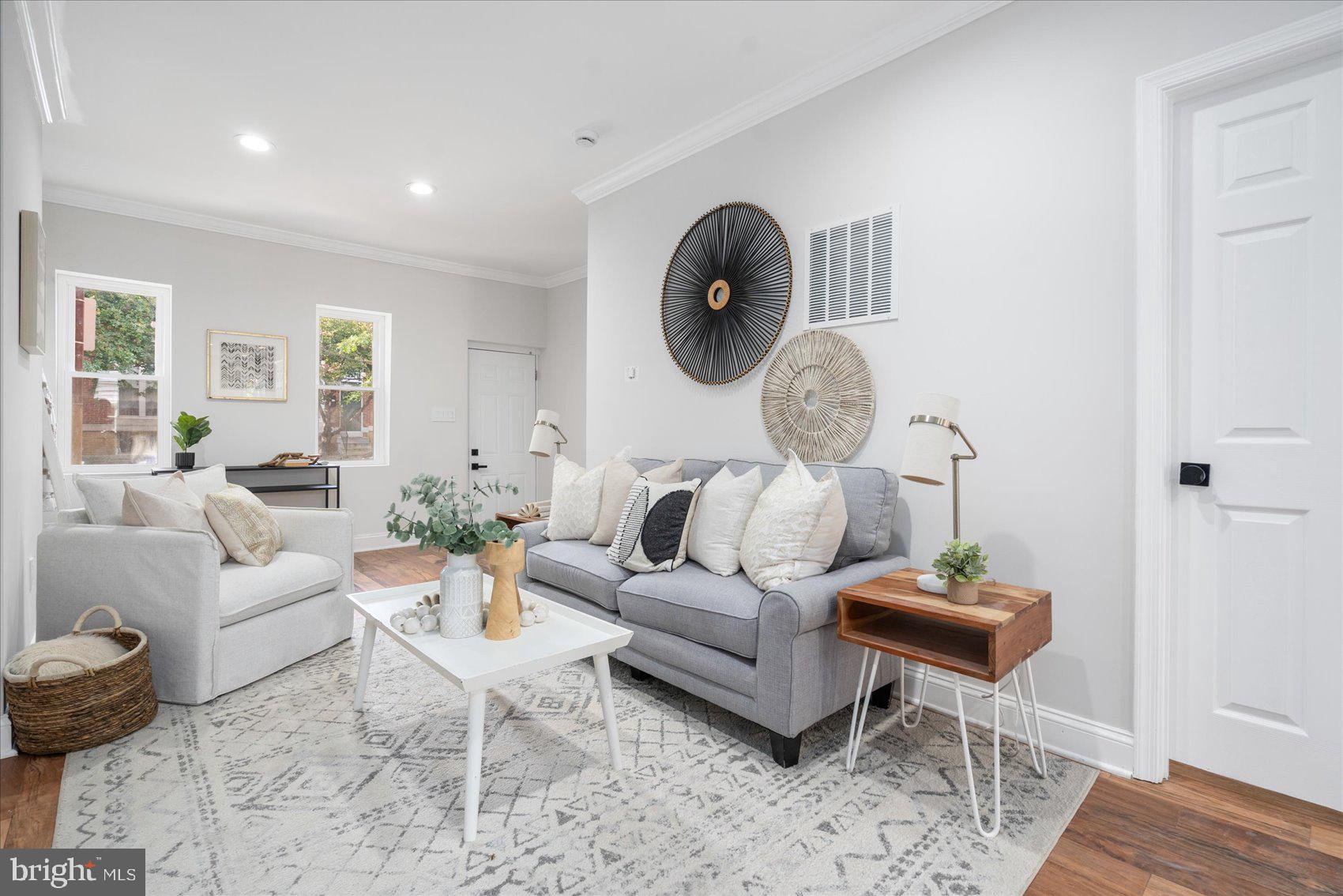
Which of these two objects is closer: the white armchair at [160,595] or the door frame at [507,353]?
the white armchair at [160,595]

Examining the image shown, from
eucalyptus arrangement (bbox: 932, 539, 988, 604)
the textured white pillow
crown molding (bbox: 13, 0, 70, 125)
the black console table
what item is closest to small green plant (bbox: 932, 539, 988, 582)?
eucalyptus arrangement (bbox: 932, 539, 988, 604)

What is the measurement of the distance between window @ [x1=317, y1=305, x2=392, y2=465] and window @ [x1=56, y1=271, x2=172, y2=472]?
103 cm

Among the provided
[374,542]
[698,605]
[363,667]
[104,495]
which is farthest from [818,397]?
[374,542]

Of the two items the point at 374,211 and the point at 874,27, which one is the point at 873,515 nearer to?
→ the point at 874,27

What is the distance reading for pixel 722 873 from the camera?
153 centimetres

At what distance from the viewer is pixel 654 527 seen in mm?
2627

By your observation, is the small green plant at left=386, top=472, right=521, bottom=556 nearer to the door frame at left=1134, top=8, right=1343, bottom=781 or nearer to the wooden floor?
the wooden floor

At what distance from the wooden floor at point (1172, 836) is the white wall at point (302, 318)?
11.1 ft

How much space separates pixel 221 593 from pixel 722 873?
2.17 m

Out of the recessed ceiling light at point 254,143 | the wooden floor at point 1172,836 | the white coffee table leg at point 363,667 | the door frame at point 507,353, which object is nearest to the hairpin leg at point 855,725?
the wooden floor at point 1172,836

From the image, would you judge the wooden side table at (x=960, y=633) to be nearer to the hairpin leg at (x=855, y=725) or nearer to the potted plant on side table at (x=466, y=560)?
the hairpin leg at (x=855, y=725)

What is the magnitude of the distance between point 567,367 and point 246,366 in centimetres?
263

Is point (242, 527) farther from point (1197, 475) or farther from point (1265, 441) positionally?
point (1265, 441)

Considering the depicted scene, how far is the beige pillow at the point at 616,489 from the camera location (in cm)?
303
